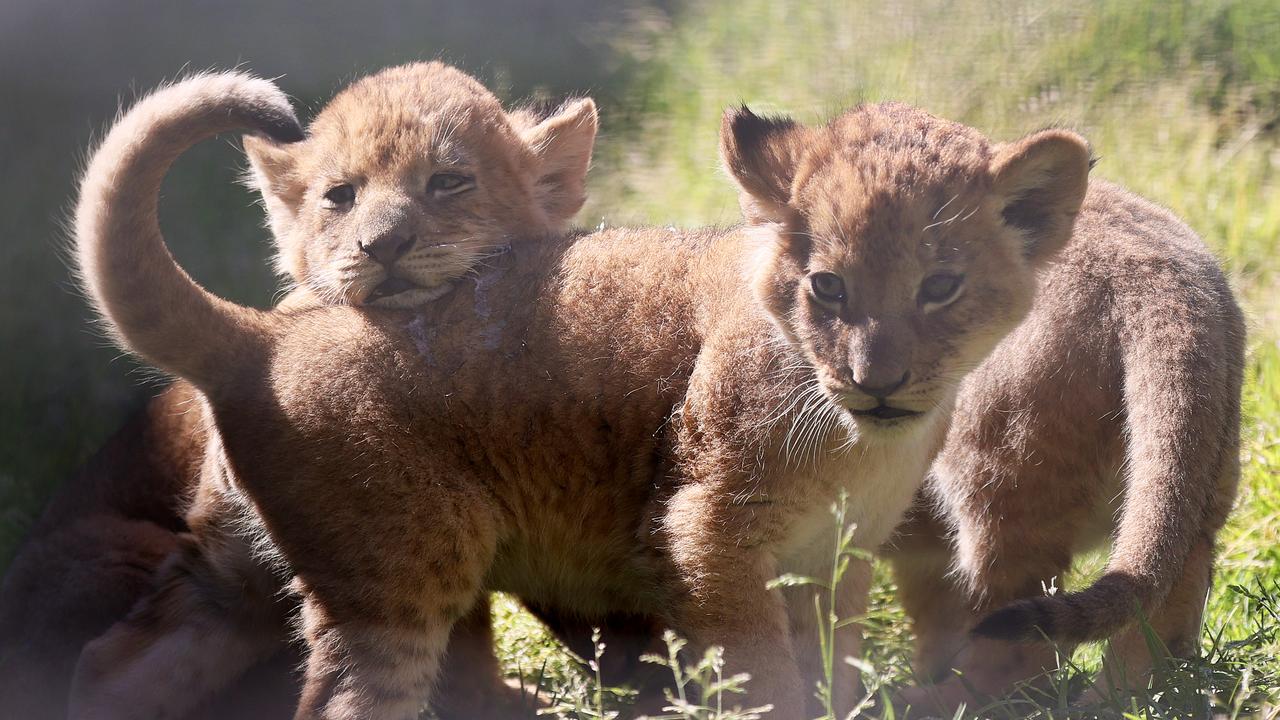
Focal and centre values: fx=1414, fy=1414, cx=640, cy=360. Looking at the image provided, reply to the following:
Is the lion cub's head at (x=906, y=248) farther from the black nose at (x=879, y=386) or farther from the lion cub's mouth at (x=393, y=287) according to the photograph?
the lion cub's mouth at (x=393, y=287)

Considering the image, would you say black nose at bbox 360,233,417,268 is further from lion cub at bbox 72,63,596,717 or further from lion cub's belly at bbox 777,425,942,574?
lion cub's belly at bbox 777,425,942,574

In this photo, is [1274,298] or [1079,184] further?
[1274,298]

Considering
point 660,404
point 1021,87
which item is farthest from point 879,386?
point 1021,87

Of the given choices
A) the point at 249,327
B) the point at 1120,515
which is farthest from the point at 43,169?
the point at 1120,515

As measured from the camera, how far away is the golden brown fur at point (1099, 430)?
3.33 m

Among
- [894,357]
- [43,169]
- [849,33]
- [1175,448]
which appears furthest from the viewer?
[849,33]

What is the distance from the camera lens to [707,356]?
10.9 ft

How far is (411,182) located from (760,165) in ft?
3.10

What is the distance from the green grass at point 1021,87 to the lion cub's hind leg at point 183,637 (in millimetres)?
2468

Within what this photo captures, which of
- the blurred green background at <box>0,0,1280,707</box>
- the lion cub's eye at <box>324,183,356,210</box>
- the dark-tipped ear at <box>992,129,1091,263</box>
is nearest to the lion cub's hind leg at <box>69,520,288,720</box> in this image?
the lion cub's eye at <box>324,183,356,210</box>

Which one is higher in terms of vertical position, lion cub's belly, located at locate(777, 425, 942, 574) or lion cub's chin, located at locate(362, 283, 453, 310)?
lion cub's chin, located at locate(362, 283, 453, 310)

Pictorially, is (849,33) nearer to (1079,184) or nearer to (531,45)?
(531,45)

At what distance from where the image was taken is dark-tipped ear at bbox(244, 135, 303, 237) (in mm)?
3871

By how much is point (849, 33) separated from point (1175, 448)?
3.89 meters
